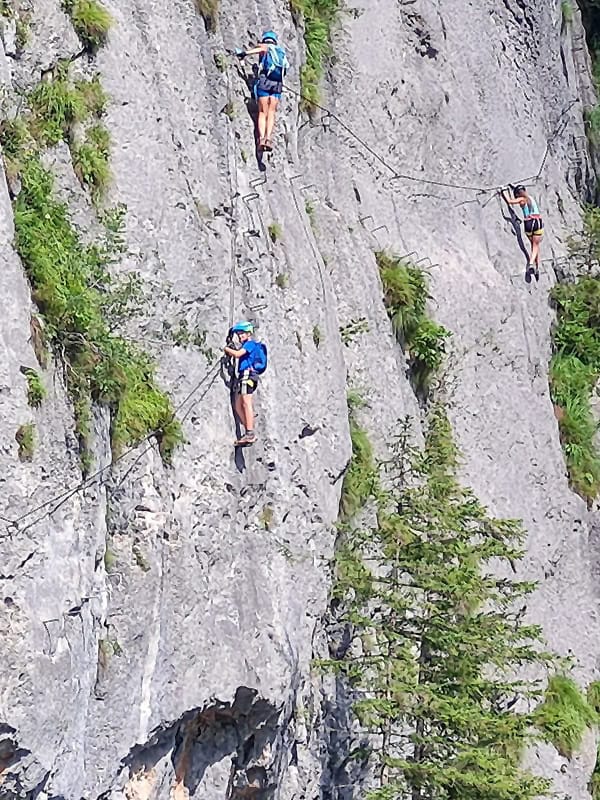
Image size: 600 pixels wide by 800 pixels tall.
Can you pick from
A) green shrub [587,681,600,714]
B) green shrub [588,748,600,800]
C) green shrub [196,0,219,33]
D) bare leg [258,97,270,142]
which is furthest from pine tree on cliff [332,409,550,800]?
green shrub [587,681,600,714]

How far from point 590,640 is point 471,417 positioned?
13.4 ft

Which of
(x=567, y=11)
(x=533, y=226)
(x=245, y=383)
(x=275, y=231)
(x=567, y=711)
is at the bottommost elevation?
(x=567, y=711)

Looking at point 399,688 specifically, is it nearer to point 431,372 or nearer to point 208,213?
point 208,213

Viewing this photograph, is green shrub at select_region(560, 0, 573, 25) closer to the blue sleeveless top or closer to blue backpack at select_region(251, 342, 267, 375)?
the blue sleeveless top

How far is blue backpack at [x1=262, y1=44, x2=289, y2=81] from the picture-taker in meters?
11.2

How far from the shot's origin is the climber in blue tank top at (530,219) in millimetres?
17500

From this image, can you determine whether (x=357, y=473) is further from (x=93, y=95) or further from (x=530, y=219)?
(x=530, y=219)

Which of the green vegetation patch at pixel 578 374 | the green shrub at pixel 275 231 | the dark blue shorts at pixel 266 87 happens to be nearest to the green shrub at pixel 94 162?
the green shrub at pixel 275 231

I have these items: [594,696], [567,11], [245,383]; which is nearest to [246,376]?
[245,383]

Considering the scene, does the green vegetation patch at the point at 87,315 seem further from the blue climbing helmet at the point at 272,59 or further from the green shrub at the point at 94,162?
the blue climbing helmet at the point at 272,59

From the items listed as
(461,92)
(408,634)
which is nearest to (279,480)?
(408,634)

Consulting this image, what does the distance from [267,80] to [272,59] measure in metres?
0.21

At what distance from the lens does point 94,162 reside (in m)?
8.91

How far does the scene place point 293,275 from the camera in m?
11.4
